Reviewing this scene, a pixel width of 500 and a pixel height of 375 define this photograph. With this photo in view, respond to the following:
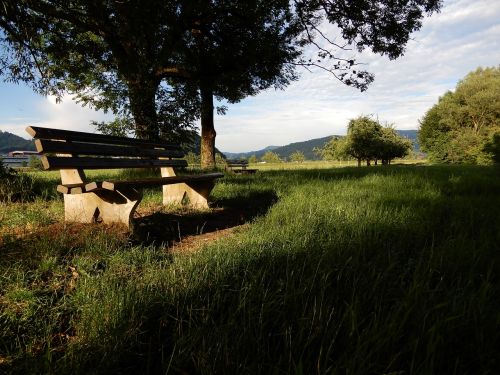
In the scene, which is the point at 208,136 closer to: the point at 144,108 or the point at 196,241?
the point at 144,108

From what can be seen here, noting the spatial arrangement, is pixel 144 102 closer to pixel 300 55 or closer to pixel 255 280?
pixel 300 55

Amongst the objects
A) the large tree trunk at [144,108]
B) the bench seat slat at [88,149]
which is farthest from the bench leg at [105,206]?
the large tree trunk at [144,108]

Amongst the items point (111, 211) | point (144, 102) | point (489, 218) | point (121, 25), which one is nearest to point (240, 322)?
point (111, 211)

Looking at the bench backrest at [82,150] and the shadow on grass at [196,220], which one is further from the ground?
the bench backrest at [82,150]

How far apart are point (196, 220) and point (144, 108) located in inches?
278

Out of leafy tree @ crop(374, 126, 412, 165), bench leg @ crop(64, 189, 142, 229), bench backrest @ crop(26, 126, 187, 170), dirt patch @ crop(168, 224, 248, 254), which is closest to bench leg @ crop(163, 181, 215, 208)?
bench backrest @ crop(26, 126, 187, 170)

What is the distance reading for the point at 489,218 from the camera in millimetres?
4164

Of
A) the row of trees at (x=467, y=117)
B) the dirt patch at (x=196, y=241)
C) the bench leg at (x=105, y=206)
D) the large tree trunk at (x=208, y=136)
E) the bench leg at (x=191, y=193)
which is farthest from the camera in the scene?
the row of trees at (x=467, y=117)

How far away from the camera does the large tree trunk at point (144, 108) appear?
34.2 feet

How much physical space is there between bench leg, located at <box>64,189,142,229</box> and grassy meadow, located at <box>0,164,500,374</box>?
0.73 feet

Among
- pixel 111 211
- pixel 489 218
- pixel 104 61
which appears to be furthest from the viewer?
pixel 104 61

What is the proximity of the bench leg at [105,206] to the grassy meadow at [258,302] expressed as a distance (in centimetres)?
22

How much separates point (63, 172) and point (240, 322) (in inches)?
125

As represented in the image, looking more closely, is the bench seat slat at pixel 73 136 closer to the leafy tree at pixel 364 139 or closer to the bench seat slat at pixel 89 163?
the bench seat slat at pixel 89 163
